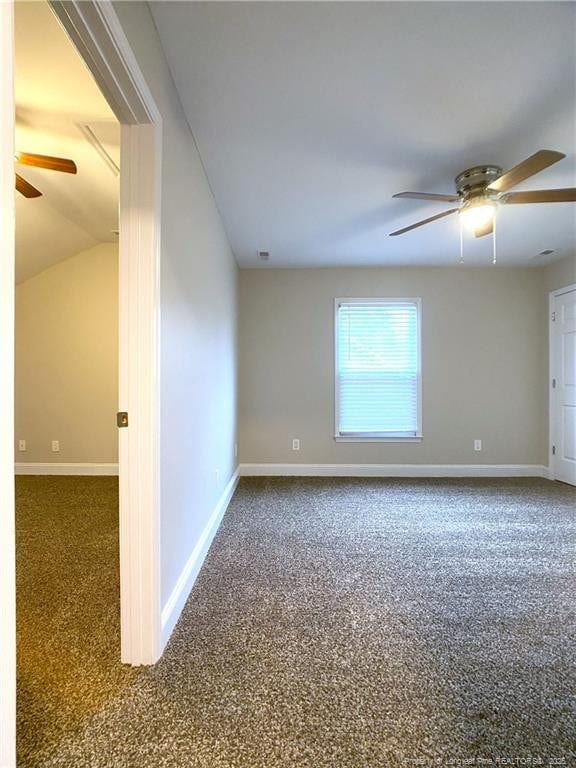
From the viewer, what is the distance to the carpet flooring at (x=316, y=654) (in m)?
1.11

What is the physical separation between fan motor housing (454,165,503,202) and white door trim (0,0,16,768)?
93.7 inches

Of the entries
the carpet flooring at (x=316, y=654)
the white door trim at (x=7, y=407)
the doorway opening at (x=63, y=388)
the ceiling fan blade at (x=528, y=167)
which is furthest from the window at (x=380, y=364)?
the white door trim at (x=7, y=407)

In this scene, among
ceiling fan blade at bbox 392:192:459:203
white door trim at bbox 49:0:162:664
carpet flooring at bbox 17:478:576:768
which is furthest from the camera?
ceiling fan blade at bbox 392:192:459:203

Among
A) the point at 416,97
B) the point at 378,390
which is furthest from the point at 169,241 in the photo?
the point at 378,390

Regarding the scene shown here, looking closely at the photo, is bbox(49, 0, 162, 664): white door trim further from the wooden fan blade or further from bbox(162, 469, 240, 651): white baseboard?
the wooden fan blade

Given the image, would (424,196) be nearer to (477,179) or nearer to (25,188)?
(477,179)

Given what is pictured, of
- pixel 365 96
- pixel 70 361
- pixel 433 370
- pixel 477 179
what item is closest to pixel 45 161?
pixel 365 96

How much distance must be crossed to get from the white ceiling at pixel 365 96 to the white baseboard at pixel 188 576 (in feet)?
7.67

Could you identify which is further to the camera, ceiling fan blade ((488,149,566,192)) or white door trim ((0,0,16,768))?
ceiling fan blade ((488,149,566,192))

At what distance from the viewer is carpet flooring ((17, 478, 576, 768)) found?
1.11m

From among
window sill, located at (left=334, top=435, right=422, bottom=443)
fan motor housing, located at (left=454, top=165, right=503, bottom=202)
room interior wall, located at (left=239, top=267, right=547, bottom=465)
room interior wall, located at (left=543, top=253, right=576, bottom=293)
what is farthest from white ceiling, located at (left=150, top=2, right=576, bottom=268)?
window sill, located at (left=334, top=435, right=422, bottom=443)

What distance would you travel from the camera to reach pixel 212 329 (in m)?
2.67

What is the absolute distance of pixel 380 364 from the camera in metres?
4.39

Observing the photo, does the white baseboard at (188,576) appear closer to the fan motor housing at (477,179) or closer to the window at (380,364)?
the window at (380,364)
